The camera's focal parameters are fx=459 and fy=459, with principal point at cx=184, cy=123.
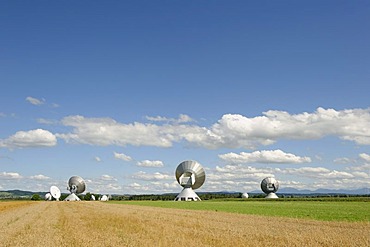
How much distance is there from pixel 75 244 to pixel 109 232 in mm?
5891

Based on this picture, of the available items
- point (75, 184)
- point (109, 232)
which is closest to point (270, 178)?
point (75, 184)

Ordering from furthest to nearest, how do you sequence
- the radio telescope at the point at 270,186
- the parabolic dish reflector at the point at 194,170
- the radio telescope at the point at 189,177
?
the radio telescope at the point at 270,186, the radio telescope at the point at 189,177, the parabolic dish reflector at the point at 194,170

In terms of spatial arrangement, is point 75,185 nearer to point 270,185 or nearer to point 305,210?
point 270,185

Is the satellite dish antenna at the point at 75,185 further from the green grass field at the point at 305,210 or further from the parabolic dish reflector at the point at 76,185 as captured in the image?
the green grass field at the point at 305,210

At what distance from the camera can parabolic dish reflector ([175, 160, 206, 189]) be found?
130 m

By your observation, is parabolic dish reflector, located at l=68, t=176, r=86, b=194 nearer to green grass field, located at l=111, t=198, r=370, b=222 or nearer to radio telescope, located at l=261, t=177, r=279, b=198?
radio telescope, located at l=261, t=177, r=279, b=198

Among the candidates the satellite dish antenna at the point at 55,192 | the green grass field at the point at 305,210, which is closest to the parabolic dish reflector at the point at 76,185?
the satellite dish antenna at the point at 55,192

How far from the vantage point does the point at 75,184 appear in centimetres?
16712

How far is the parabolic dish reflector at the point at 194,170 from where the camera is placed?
129625 mm

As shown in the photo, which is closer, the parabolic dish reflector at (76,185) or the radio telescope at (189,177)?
the radio telescope at (189,177)

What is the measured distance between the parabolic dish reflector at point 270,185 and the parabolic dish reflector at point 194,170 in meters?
52.5

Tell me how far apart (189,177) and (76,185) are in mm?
55105

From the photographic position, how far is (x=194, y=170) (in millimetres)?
129500

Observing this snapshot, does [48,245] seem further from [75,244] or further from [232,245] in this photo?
[232,245]
